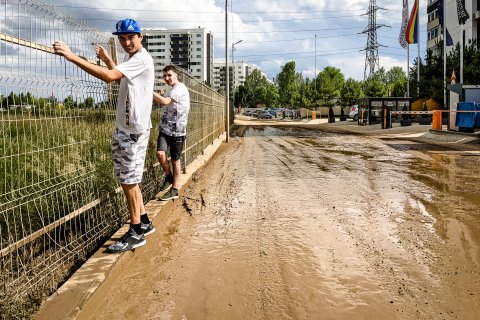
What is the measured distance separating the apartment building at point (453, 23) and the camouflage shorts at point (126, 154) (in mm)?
31217

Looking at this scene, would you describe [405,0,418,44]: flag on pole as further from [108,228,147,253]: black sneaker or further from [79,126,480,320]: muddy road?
[108,228,147,253]: black sneaker

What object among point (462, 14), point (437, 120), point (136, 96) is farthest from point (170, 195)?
point (462, 14)

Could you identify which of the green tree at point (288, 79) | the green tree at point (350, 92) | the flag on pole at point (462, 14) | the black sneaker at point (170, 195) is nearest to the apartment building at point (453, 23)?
the flag on pole at point (462, 14)

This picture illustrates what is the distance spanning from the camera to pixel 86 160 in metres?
4.35

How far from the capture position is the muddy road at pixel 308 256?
10.0 ft

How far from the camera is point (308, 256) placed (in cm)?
405

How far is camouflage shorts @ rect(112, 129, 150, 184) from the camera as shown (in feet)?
12.5

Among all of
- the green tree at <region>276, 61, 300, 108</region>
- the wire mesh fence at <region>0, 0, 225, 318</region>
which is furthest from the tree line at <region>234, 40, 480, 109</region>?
the wire mesh fence at <region>0, 0, 225, 318</region>

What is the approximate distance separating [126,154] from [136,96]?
0.50 meters

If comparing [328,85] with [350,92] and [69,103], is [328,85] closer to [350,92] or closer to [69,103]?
[350,92]

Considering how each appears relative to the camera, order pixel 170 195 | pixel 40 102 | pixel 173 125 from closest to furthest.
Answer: pixel 40 102 < pixel 170 195 < pixel 173 125

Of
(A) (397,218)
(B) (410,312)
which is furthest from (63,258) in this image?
(A) (397,218)

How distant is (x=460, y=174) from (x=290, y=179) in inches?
135

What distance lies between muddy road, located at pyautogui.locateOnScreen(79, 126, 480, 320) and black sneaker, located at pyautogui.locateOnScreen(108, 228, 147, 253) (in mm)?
86
